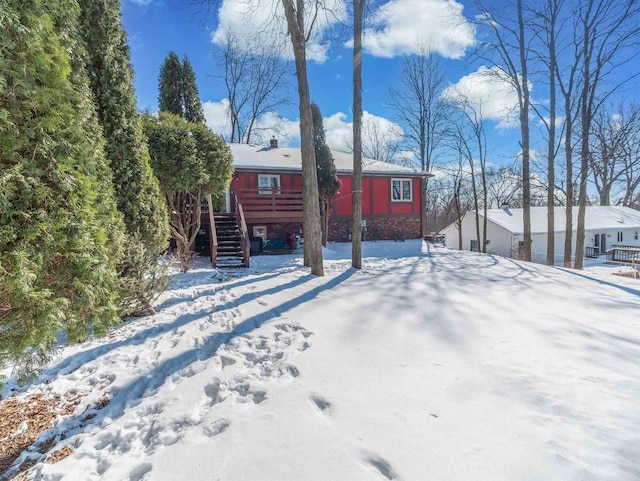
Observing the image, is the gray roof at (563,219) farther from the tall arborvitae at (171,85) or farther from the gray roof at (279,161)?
the tall arborvitae at (171,85)

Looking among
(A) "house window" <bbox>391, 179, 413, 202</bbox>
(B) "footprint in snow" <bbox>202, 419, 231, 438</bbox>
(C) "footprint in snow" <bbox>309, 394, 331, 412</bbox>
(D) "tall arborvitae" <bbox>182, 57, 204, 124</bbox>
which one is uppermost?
(D) "tall arborvitae" <bbox>182, 57, 204, 124</bbox>

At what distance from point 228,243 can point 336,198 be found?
23.0ft

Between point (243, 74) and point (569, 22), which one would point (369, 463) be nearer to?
point (569, 22)

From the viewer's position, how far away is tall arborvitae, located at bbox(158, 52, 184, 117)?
11.7 m

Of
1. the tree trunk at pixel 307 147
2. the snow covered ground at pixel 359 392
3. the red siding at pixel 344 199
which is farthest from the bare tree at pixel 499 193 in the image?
the snow covered ground at pixel 359 392

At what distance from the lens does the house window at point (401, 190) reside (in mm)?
15883

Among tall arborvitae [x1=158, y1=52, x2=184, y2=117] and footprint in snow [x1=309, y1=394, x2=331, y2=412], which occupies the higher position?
tall arborvitae [x1=158, y1=52, x2=184, y2=117]

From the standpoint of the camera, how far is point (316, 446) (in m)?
1.79

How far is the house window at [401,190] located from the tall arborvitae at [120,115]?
12.8 m

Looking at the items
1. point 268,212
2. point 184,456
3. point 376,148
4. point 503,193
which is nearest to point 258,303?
point 184,456

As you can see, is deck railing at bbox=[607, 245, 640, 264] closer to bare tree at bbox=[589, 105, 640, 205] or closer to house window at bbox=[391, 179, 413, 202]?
bare tree at bbox=[589, 105, 640, 205]

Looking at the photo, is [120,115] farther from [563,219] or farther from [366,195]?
[563,219]

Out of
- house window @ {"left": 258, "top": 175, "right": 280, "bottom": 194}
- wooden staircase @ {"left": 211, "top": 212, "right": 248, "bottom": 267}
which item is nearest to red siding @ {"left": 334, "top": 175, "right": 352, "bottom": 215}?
house window @ {"left": 258, "top": 175, "right": 280, "bottom": 194}

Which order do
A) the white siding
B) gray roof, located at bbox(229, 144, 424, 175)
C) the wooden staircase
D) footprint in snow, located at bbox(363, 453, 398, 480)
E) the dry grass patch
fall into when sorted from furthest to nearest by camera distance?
the white siding, gray roof, located at bbox(229, 144, 424, 175), the wooden staircase, the dry grass patch, footprint in snow, located at bbox(363, 453, 398, 480)
